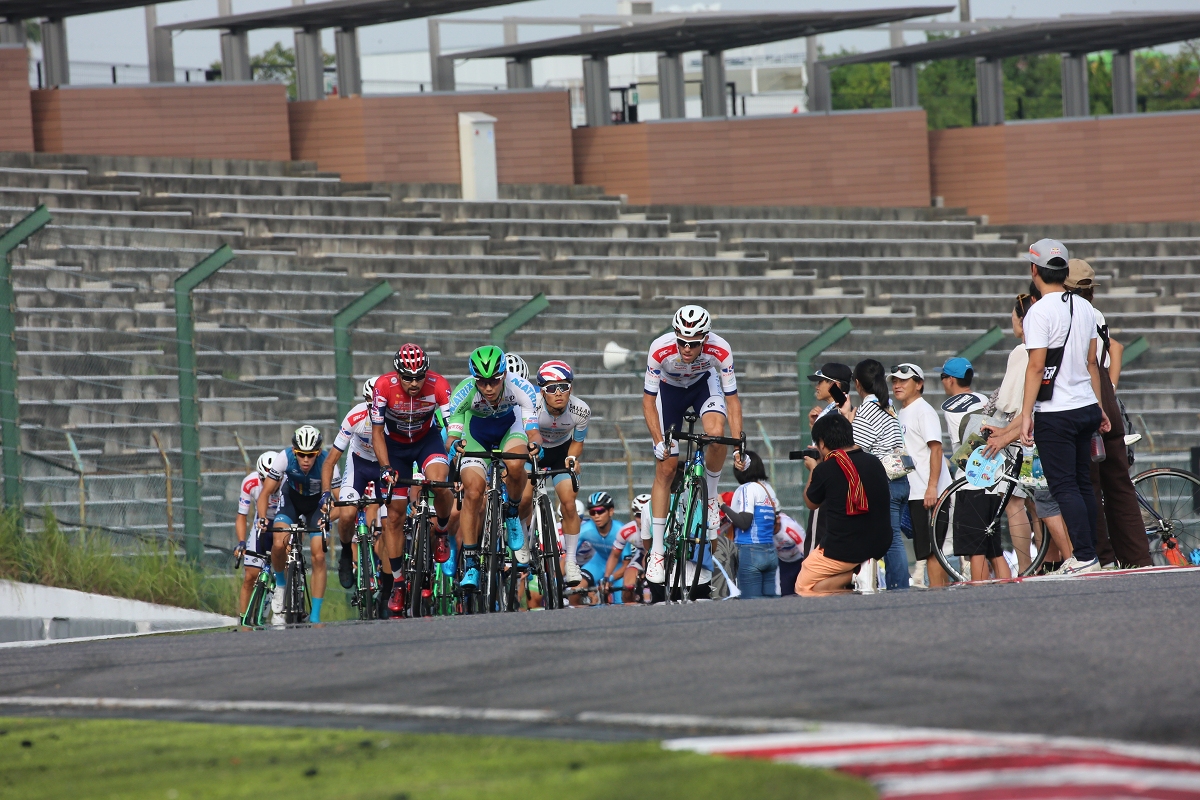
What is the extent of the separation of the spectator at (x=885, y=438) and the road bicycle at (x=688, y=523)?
1093 millimetres

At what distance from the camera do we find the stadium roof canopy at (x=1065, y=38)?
1319 inches

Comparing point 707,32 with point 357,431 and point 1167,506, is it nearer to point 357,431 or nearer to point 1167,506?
point 357,431

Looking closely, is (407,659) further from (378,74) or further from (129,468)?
(378,74)

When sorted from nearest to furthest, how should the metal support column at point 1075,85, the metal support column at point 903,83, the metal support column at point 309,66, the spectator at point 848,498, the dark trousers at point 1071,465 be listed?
the dark trousers at point 1071,465 → the spectator at point 848,498 → the metal support column at point 309,66 → the metal support column at point 1075,85 → the metal support column at point 903,83

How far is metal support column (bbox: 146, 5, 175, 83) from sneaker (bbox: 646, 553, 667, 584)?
21.1m

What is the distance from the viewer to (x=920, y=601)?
29.2 ft

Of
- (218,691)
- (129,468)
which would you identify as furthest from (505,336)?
(218,691)

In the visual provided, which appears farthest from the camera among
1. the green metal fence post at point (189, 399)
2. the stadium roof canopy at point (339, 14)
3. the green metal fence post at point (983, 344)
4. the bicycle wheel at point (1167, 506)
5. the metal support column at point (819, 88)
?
the metal support column at point (819, 88)

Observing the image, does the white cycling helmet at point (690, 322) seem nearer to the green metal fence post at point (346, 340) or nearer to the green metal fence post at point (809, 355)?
the green metal fence post at point (809, 355)

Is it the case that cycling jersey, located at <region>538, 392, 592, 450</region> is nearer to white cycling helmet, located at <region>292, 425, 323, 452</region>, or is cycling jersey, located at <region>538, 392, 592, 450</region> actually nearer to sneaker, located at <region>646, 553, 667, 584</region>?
sneaker, located at <region>646, 553, 667, 584</region>

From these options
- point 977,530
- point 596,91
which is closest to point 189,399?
point 977,530

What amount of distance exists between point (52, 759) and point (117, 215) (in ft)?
65.7

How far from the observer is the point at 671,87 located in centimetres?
3491

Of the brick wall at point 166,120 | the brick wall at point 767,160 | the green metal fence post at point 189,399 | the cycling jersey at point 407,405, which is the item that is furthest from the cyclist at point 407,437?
the brick wall at point 767,160
